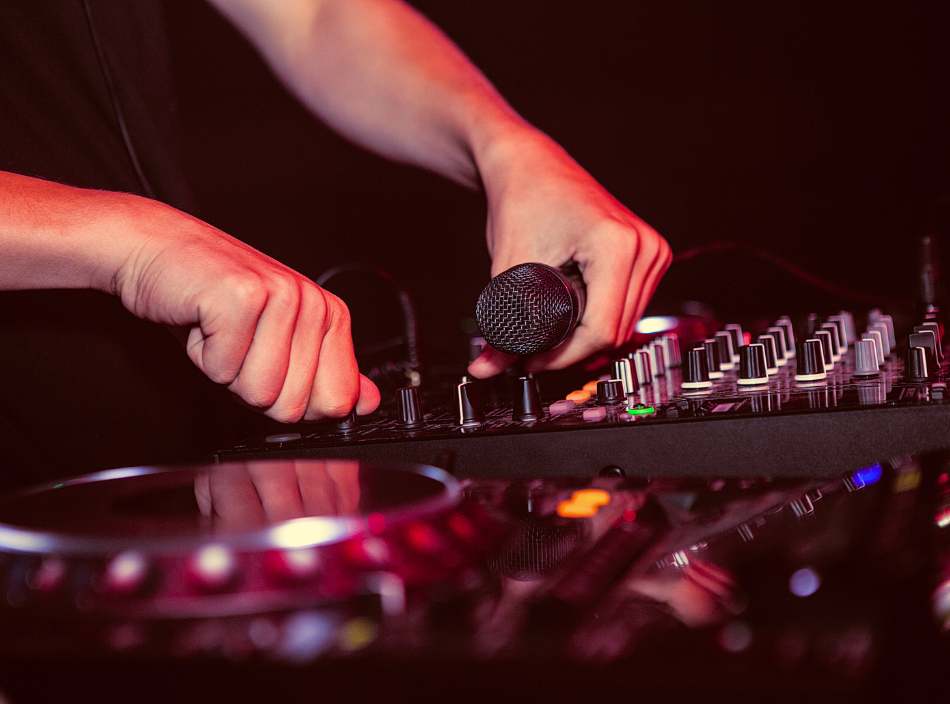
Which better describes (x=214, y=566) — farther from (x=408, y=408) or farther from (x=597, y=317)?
(x=597, y=317)

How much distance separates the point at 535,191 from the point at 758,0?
4.26ft

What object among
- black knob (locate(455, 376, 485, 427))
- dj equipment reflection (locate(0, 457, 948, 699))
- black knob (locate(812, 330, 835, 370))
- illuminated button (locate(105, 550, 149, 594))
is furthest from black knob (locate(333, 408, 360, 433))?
black knob (locate(812, 330, 835, 370))

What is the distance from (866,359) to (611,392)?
0.26m

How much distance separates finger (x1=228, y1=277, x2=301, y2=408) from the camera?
2.21 ft

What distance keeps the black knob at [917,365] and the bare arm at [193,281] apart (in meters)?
0.52

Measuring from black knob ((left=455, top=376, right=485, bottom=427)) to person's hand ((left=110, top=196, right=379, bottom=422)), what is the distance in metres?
0.11

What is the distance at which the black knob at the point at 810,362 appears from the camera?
77 centimetres

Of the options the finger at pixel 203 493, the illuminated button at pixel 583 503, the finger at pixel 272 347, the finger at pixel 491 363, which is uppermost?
the finger at pixel 272 347

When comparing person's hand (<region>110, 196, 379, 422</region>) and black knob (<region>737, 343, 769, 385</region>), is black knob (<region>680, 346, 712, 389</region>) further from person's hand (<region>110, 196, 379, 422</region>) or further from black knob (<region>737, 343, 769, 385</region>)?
person's hand (<region>110, 196, 379, 422</region>)

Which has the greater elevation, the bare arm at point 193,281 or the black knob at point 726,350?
the bare arm at point 193,281

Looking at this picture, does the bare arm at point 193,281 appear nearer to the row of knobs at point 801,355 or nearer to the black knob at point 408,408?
the black knob at point 408,408

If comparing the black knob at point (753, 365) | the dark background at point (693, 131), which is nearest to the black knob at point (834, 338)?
the black knob at point (753, 365)

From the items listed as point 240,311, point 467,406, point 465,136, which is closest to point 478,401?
point 467,406

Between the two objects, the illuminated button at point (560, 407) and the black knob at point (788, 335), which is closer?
the illuminated button at point (560, 407)
